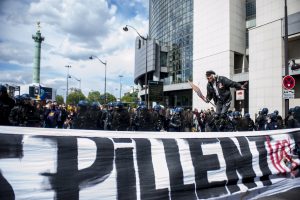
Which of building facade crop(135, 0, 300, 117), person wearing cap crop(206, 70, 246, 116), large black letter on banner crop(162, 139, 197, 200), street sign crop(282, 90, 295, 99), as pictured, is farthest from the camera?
building facade crop(135, 0, 300, 117)

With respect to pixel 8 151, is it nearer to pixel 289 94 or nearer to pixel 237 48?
pixel 289 94

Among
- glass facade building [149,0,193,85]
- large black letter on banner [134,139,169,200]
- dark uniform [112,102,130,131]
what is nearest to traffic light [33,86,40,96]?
glass facade building [149,0,193,85]

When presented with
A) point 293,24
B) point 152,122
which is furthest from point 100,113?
point 293,24

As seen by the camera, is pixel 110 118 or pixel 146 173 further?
pixel 110 118

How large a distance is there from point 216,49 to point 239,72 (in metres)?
3.94

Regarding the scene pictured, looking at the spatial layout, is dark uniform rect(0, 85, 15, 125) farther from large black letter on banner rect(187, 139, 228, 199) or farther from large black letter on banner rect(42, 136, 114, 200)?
large black letter on banner rect(187, 139, 228, 199)

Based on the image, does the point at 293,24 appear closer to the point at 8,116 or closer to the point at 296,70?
the point at 296,70

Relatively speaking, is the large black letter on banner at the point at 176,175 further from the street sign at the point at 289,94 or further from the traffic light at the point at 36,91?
the traffic light at the point at 36,91

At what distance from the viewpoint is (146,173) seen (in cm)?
324

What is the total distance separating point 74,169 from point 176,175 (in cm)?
124

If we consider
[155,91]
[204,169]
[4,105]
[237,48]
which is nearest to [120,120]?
[4,105]

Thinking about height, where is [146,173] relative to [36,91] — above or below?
below

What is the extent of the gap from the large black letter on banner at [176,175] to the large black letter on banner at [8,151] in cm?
164

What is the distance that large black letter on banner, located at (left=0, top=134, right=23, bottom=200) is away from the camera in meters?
2.49
